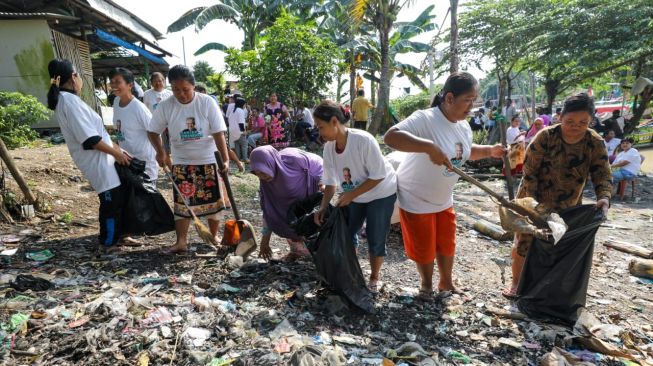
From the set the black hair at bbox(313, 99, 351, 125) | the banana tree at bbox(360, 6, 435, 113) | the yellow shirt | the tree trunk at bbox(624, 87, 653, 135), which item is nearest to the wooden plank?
the black hair at bbox(313, 99, 351, 125)

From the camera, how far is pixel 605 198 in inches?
102

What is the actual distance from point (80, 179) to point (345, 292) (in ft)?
15.5

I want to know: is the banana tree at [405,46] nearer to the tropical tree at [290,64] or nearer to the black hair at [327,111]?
the tropical tree at [290,64]

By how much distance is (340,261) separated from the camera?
263cm

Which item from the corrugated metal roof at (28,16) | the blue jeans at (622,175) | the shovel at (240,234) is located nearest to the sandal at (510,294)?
the shovel at (240,234)

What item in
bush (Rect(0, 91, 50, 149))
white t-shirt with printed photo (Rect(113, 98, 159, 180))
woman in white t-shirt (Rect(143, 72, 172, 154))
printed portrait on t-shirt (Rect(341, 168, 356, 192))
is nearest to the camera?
printed portrait on t-shirt (Rect(341, 168, 356, 192))

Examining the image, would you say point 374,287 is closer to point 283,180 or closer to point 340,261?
point 340,261

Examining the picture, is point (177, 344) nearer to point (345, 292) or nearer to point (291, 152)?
point (345, 292)

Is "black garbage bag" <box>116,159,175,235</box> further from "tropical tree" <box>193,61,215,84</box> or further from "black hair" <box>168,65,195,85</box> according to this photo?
"tropical tree" <box>193,61,215,84</box>

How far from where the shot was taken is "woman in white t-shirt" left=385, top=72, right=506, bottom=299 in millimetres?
2449

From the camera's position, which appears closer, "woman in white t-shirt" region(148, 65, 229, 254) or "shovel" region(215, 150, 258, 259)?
"woman in white t-shirt" region(148, 65, 229, 254)

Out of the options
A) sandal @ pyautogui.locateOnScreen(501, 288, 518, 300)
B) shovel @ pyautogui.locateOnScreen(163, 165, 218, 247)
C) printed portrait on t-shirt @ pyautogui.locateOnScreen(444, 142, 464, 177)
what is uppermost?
printed portrait on t-shirt @ pyautogui.locateOnScreen(444, 142, 464, 177)

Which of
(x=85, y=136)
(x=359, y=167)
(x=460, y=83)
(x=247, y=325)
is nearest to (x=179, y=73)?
(x=85, y=136)

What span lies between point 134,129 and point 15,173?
1406mm
